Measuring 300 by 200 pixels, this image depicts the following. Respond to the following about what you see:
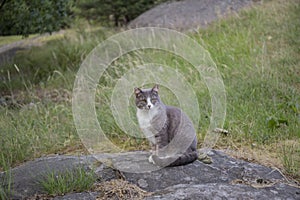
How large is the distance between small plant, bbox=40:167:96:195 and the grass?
574 mm

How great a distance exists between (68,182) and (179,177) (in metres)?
0.77

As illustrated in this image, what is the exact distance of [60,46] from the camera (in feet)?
24.8

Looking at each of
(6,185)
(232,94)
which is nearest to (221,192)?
(6,185)

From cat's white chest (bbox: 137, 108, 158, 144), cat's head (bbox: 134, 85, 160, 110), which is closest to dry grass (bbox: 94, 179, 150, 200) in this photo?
cat's white chest (bbox: 137, 108, 158, 144)

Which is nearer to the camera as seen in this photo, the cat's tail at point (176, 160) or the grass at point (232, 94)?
the cat's tail at point (176, 160)

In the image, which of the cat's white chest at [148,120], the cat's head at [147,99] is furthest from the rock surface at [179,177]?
the cat's head at [147,99]

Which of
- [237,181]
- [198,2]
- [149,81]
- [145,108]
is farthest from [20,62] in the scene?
[237,181]

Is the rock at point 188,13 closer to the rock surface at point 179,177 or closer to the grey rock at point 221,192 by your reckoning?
the rock surface at point 179,177

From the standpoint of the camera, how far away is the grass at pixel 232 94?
356 centimetres

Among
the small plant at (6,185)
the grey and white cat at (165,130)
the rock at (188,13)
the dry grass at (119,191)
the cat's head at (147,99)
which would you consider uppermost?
the rock at (188,13)

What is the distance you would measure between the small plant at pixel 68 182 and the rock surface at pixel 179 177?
0.05 m

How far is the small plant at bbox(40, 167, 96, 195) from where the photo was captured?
2543 mm

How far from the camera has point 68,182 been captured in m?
2.61

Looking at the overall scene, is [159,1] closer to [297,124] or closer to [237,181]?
[297,124]
